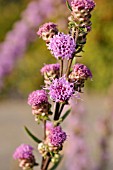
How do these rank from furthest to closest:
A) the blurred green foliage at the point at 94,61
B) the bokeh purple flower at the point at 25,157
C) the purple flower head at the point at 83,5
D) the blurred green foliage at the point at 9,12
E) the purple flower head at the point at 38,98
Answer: the blurred green foliage at the point at 9,12
the blurred green foliage at the point at 94,61
the bokeh purple flower at the point at 25,157
the purple flower head at the point at 38,98
the purple flower head at the point at 83,5

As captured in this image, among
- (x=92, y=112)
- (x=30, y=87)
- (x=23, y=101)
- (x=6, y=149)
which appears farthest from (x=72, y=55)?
(x=30, y=87)

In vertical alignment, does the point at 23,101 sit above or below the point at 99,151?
below

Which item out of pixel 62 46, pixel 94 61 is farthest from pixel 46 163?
pixel 94 61

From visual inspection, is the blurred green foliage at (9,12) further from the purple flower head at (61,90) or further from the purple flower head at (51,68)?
the purple flower head at (61,90)

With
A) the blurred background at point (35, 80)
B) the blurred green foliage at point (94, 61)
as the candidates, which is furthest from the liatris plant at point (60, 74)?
the blurred green foliage at point (94, 61)

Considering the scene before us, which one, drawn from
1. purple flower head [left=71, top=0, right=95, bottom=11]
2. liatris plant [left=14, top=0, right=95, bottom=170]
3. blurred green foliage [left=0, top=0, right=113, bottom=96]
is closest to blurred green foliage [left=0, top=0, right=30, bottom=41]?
blurred green foliage [left=0, top=0, right=113, bottom=96]

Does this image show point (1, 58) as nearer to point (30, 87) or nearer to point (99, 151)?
point (99, 151)

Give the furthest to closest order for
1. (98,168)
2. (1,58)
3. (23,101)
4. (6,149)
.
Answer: (23,101)
(6,149)
(1,58)
(98,168)
